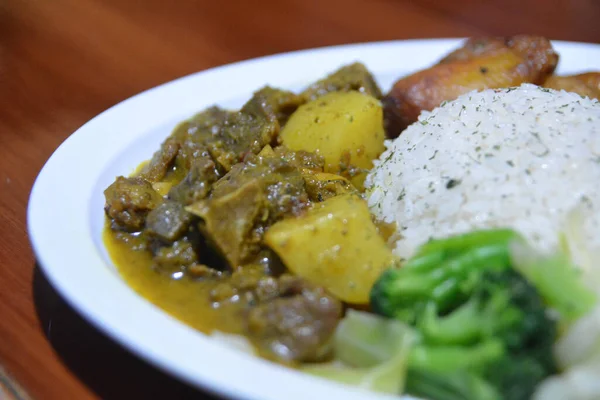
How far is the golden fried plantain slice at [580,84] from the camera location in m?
3.64

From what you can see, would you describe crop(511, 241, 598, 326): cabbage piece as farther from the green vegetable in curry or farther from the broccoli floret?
the green vegetable in curry

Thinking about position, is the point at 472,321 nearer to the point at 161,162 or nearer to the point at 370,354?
the point at 370,354

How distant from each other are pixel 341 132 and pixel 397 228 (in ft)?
2.34

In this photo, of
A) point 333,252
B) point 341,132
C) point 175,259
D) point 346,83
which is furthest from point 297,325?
point 346,83

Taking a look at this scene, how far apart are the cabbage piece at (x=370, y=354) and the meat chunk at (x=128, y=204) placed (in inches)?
47.2

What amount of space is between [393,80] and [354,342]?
2.58 meters

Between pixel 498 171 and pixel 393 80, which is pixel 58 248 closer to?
pixel 498 171

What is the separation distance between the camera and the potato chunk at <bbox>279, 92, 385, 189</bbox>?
3.31 m

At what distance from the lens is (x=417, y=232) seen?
277 centimetres

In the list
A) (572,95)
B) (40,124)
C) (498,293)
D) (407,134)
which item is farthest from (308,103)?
(498,293)

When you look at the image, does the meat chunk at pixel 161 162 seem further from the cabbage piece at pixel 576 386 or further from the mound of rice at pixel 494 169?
the cabbage piece at pixel 576 386

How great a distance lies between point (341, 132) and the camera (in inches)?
130

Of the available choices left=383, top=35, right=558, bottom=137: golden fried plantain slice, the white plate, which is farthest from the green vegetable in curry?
left=383, top=35, right=558, bottom=137: golden fried plantain slice

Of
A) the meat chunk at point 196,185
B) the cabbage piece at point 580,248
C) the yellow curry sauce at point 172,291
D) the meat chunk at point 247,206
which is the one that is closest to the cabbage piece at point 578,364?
the cabbage piece at point 580,248
